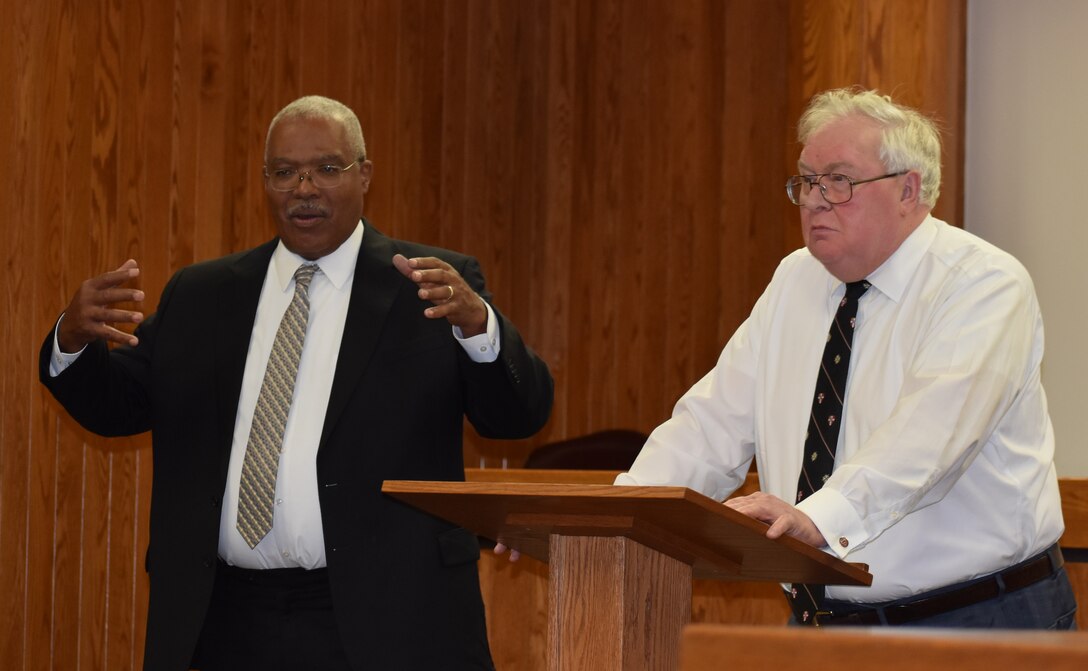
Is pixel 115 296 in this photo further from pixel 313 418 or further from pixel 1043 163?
pixel 1043 163

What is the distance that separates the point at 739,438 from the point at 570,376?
13.6 feet

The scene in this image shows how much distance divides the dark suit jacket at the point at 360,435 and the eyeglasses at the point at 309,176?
17 centimetres

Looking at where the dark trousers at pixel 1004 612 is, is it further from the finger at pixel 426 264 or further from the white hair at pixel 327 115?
the white hair at pixel 327 115

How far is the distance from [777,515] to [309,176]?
1451 millimetres

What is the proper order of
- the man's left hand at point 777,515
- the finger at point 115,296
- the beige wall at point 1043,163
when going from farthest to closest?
the beige wall at point 1043,163 < the finger at point 115,296 < the man's left hand at point 777,515

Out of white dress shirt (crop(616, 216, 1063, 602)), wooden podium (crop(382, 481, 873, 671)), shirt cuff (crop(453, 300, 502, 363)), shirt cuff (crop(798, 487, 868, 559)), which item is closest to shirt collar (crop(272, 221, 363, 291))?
shirt cuff (crop(453, 300, 502, 363))

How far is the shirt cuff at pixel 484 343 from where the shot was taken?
2.67 m

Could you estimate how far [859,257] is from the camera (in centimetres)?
261

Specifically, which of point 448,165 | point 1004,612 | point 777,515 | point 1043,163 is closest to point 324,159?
point 777,515

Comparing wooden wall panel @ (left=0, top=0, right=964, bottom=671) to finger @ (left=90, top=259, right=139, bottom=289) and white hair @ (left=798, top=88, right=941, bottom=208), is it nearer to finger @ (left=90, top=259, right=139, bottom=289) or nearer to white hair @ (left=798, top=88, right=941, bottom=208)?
finger @ (left=90, top=259, right=139, bottom=289)

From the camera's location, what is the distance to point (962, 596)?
2.41 m

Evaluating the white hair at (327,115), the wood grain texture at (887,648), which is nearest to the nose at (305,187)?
the white hair at (327,115)

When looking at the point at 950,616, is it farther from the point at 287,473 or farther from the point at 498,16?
the point at 498,16

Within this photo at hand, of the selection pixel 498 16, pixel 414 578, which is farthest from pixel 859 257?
pixel 498 16
